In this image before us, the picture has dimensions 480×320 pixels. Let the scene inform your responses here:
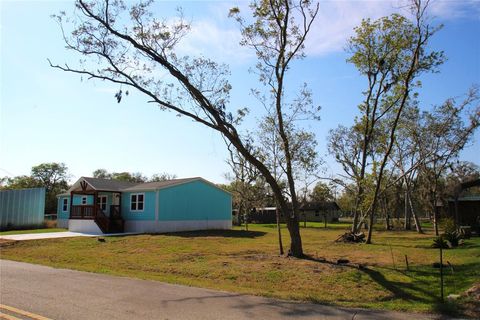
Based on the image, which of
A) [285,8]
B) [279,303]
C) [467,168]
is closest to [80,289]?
[279,303]

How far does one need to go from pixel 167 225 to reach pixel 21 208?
571 inches

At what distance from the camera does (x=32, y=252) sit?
20.2 metres

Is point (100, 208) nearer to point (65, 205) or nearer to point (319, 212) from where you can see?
point (65, 205)

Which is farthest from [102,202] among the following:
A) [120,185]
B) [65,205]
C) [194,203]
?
[194,203]

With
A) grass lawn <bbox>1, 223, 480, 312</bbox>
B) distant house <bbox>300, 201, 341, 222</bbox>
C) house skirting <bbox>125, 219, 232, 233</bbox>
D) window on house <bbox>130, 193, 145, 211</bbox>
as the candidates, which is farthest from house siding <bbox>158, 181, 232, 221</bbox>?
distant house <bbox>300, 201, 341, 222</bbox>

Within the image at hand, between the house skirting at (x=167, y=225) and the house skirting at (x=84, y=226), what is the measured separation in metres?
2.59

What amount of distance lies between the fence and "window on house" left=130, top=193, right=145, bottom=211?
882 cm

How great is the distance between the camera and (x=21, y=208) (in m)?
36.9

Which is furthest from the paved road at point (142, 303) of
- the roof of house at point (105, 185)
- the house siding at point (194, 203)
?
the roof of house at point (105, 185)

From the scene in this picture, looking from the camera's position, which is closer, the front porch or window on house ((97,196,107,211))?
the front porch

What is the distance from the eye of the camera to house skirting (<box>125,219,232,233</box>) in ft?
103

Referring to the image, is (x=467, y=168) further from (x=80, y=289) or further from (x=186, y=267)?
(x=80, y=289)

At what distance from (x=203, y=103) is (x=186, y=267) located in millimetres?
5950

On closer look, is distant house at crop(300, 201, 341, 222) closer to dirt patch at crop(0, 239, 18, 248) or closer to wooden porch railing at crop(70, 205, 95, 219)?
wooden porch railing at crop(70, 205, 95, 219)
